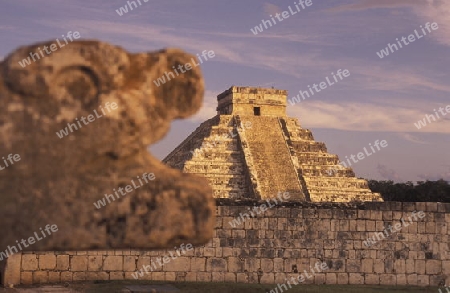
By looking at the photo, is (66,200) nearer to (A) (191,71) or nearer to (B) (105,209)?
(B) (105,209)

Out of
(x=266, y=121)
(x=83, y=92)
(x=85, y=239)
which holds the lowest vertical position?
(x=85, y=239)

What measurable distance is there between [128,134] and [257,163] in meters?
47.0

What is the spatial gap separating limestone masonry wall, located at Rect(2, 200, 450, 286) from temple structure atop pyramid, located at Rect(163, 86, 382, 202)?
2811cm

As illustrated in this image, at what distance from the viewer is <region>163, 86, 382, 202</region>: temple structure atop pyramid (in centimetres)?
4600

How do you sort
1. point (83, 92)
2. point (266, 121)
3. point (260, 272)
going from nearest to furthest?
point (83, 92) → point (260, 272) → point (266, 121)

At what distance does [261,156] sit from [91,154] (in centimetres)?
4833

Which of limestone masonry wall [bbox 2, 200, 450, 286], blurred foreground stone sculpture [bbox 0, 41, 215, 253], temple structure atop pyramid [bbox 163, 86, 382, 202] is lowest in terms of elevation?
limestone masonry wall [bbox 2, 200, 450, 286]

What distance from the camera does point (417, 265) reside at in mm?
15508

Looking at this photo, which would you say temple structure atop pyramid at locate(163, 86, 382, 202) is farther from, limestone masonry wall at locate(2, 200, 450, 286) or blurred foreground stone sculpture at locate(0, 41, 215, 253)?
blurred foreground stone sculpture at locate(0, 41, 215, 253)

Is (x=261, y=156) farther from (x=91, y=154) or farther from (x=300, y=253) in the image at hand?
(x=91, y=154)

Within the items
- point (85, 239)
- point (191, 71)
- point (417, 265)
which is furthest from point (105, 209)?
point (417, 265)

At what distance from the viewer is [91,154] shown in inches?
136

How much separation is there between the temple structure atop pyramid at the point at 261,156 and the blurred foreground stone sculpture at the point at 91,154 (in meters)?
39.9

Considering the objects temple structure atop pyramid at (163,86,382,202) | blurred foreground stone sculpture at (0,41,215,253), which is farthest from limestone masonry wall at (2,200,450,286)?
temple structure atop pyramid at (163,86,382,202)
